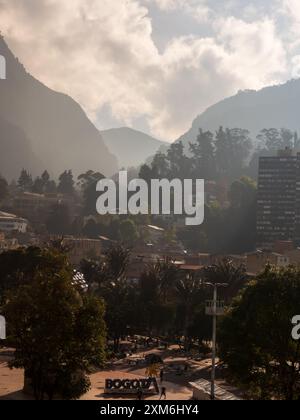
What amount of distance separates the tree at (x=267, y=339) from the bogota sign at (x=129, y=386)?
10.8 metres

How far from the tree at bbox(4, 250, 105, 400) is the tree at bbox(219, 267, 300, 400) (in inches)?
267

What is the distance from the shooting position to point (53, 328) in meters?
26.8

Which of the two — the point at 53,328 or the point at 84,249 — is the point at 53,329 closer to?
the point at 53,328

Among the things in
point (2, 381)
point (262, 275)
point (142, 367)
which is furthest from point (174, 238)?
point (262, 275)

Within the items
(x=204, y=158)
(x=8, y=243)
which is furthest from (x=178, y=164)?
(x=8, y=243)

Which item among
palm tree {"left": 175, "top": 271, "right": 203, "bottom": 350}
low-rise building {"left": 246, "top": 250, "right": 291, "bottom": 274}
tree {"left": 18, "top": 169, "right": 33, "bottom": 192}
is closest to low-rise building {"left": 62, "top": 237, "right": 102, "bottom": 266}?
low-rise building {"left": 246, "top": 250, "right": 291, "bottom": 274}

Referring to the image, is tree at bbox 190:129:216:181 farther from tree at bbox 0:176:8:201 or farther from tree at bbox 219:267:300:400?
tree at bbox 219:267:300:400

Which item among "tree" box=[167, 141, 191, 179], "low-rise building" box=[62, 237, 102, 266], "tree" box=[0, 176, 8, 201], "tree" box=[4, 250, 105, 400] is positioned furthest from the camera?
"tree" box=[167, 141, 191, 179]

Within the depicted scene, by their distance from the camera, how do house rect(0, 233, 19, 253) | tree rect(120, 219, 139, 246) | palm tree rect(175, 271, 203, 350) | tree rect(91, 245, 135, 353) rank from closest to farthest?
tree rect(91, 245, 135, 353) < palm tree rect(175, 271, 203, 350) < house rect(0, 233, 19, 253) < tree rect(120, 219, 139, 246)

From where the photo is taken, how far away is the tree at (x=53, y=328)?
88.1 ft

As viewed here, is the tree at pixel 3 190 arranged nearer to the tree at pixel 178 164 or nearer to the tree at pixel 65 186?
the tree at pixel 65 186

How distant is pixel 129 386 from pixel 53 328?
14661 mm

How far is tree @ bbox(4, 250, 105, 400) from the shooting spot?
26859mm
